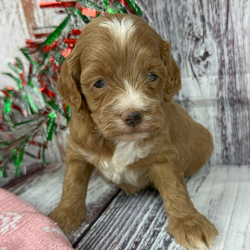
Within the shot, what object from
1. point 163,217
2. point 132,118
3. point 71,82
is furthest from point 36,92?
point 163,217

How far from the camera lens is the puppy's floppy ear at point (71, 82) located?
1.82m

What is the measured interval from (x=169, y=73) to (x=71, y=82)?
25.0 inches

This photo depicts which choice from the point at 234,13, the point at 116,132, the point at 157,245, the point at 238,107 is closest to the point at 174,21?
the point at 234,13

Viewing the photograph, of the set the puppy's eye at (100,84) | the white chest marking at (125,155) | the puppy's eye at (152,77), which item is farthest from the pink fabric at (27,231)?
the puppy's eye at (152,77)

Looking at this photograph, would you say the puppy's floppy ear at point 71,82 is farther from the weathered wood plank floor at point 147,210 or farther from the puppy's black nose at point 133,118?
the weathered wood plank floor at point 147,210

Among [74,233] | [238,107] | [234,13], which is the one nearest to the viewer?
[74,233]

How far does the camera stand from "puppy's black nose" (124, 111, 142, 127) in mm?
1551

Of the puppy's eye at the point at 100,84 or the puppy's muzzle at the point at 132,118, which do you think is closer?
the puppy's muzzle at the point at 132,118

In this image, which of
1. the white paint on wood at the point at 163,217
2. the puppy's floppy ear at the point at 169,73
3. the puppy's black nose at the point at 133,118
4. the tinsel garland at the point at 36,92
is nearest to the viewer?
the puppy's black nose at the point at 133,118

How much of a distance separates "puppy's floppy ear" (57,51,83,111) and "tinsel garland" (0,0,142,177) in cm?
58

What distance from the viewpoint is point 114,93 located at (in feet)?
5.51

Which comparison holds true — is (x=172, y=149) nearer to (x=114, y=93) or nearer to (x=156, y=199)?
(x=156, y=199)

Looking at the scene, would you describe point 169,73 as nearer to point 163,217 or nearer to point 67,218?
point 163,217

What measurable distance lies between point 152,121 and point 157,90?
11.5 inches
